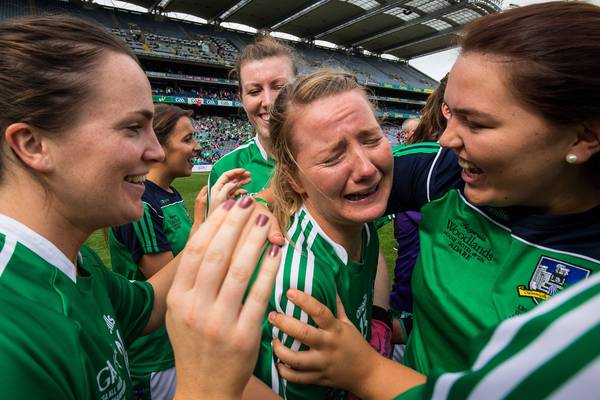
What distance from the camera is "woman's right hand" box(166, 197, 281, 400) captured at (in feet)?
2.63

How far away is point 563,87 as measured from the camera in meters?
1.18

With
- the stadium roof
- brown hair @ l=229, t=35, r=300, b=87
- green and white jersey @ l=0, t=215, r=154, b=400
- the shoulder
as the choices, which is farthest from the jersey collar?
the stadium roof

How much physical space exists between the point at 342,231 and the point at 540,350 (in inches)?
51.2

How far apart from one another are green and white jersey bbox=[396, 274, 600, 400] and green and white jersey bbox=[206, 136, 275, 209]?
8.91 feet

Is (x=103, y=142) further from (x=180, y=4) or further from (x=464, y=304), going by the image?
(x=180, y=4)

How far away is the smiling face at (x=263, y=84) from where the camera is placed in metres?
3.06

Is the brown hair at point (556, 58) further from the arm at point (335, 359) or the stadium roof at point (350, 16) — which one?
the stadium roof at point (350, 16)

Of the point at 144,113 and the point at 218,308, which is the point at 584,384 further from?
the point at 144,113

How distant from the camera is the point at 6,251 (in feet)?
3.49

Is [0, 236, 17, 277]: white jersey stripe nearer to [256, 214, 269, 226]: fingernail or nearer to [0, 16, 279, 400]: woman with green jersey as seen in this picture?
[0, 16, 279, 400]: woman with green jersey

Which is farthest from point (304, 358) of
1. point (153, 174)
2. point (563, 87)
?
point (153, 174)

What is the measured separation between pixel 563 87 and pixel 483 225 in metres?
0.60

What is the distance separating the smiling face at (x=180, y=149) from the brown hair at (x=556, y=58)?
9.90 ft

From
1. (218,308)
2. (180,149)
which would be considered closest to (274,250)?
(218,308)
